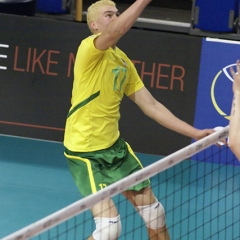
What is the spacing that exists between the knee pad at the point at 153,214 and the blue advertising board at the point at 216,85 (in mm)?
3157

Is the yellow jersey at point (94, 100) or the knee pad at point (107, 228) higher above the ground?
the yellow jersey at point (94, 100)

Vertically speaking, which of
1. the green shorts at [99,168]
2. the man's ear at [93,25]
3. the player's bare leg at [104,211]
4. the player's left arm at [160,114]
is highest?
the man's ear at [93,25]

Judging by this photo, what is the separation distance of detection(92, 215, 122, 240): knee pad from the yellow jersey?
58 cm

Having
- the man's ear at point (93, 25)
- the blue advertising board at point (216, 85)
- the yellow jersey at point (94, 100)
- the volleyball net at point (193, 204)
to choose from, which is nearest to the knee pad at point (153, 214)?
the volleyball net at point (193, 204)

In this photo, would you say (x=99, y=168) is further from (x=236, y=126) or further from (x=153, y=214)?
(x=236, y=126)

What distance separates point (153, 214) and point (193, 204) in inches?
77.5

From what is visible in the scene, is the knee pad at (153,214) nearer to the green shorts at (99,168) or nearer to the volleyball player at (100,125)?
the volleyball player at (100,125)

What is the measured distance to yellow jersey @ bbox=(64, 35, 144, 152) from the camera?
512 cm

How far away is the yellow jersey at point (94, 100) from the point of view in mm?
5125

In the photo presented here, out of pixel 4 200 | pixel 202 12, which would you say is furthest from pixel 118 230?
pixel 202 12

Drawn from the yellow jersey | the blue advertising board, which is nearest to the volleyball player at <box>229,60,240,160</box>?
the yellow jersey

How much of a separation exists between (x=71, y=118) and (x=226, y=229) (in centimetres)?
210

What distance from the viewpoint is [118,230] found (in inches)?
193

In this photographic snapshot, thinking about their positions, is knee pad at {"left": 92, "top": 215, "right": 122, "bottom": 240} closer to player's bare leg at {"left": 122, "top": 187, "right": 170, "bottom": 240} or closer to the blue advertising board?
player's bare leg at {"left": 122, "top": 187, "right": 170, "bottom": 240}
